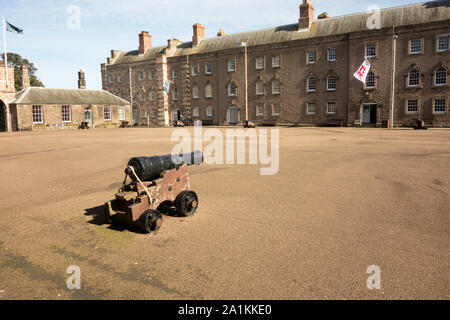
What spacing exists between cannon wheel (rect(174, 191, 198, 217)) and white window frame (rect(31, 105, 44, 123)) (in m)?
39.8

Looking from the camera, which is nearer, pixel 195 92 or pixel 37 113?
pixel 37 113

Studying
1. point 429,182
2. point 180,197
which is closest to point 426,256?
point 180,197

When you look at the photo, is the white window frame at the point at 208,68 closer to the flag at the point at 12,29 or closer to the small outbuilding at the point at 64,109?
the small outbuilding at the point at 64,109

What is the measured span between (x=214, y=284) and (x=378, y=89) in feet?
116

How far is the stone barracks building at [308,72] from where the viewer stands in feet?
104

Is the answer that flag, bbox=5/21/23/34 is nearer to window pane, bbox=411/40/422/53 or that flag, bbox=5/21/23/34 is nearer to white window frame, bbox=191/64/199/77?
white window frame, bbox=191/64/199/77

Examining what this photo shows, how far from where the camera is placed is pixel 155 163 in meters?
5.57

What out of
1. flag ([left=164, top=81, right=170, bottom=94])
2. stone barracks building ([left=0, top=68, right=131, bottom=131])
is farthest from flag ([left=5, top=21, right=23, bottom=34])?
flag ([left=164, top=81, right=170, bottom=94])

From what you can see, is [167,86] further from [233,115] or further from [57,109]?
[57,109]

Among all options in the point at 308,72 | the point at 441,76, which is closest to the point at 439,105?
the point at 441,76

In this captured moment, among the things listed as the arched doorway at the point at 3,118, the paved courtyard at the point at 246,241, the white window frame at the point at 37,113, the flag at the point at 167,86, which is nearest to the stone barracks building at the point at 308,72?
the flag at the point at 167,86

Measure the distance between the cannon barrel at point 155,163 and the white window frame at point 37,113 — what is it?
39396 millimetres

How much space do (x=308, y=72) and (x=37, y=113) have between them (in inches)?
1279

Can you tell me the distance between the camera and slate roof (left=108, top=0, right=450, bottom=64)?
105 ft
